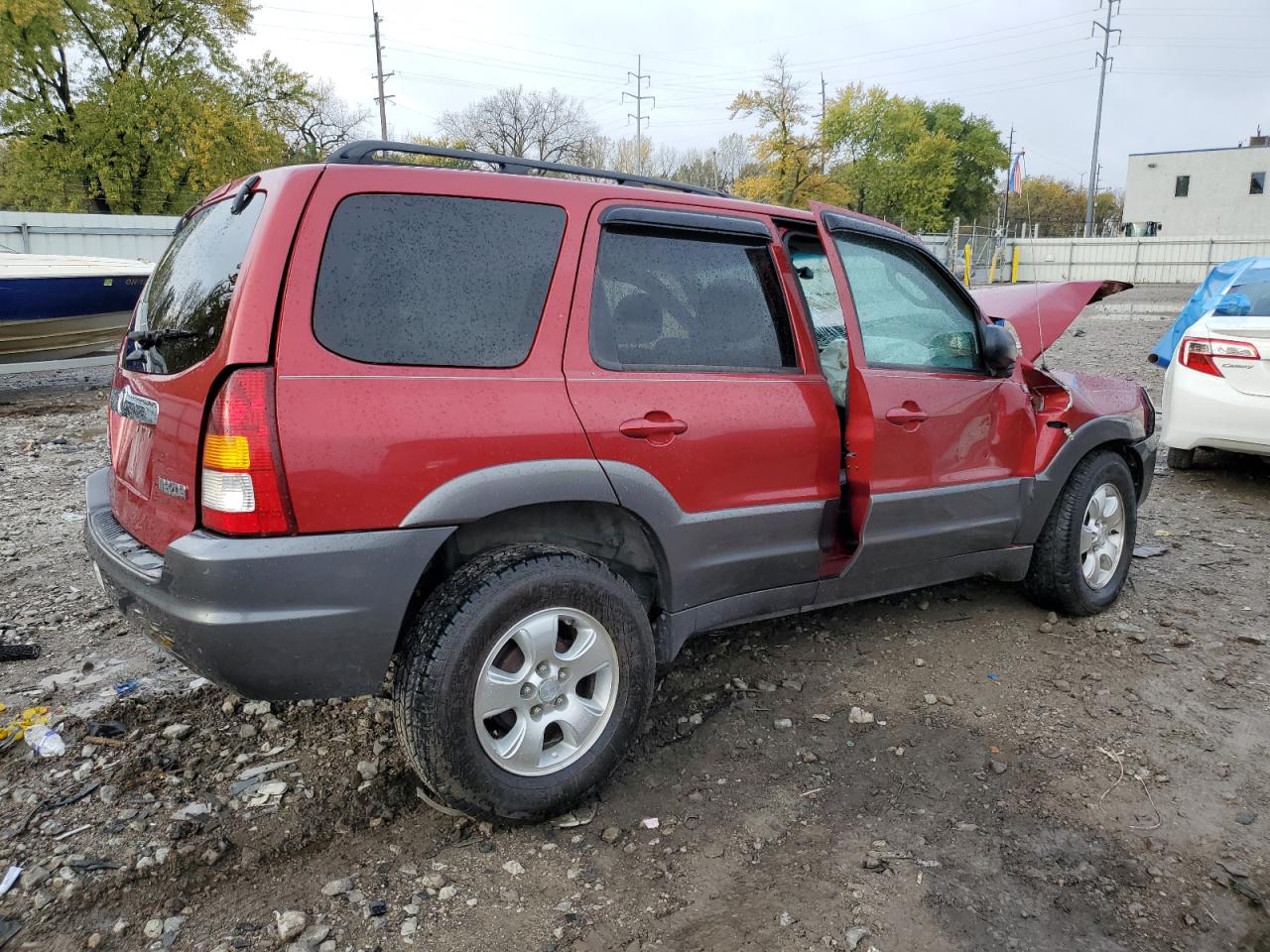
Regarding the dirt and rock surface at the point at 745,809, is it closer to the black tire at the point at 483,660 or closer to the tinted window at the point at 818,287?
the black tire at the point at 483,660

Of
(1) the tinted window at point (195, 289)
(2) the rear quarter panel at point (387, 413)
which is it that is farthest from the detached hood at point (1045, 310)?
(1) the tinted window at point (195, 289)

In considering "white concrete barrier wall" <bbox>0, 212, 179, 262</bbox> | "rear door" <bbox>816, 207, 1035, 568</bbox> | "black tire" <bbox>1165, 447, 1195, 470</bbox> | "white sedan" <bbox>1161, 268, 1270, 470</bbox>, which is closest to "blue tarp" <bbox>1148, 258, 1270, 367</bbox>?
"black tire" <bbox>1165, 447, 1195, 470</bbox>

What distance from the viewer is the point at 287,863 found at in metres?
2.55

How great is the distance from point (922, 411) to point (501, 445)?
1.82 meters

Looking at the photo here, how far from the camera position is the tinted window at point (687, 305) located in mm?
2850

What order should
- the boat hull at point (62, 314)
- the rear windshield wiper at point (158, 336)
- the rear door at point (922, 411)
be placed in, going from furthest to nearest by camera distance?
the boat hull at point (62, 314) < the rear door at point (922, 411) < the rear windshield wiper at point (158, 336)

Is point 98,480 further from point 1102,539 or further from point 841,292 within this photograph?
point 1102,539

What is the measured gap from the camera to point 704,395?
9.74ft

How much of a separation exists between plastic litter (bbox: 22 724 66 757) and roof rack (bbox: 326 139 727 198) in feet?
7.31

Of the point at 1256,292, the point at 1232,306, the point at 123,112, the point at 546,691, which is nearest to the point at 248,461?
the point at 546,691

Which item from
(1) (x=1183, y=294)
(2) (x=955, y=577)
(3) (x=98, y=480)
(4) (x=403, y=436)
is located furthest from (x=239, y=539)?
(1) (x=1183, y=294)

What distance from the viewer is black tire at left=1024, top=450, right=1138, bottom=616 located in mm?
4141

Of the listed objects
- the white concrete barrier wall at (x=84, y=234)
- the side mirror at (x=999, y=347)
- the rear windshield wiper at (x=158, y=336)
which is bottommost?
the side mirror at (x=999, y=347)

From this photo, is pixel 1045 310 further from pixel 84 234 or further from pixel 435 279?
pixel 84 234
